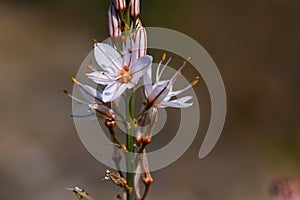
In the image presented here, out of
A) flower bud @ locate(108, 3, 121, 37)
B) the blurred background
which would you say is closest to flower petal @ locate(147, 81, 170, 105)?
flower bud @ locate(108, 3, 121, 37)

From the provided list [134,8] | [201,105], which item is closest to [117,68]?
[134,8]

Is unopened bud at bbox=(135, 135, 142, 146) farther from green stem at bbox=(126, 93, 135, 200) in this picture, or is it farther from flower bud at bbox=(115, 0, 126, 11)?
flower bud at bbox=(115, 0, 126, 11)

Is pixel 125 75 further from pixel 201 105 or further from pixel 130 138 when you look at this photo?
pixel 201 105

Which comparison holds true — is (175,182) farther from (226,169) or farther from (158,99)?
(158,99)

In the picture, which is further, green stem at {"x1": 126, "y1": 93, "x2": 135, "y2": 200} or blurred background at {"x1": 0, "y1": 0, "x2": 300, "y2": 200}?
blurred background at {"x1": 0, "y1": 0, "x2": 300, "y2": 200}

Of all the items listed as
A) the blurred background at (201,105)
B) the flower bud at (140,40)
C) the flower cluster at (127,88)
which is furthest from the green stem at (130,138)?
the blurred background at (201,105)

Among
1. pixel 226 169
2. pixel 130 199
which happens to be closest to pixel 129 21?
pixel 130 199
